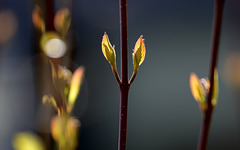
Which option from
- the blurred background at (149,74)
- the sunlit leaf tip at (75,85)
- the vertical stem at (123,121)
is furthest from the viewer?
the blurred background at (149,74)

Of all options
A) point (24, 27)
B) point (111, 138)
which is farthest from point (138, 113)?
point (24, 27)

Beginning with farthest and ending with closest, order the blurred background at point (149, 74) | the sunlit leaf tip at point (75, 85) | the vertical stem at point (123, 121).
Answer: the blurred background at point (149, 74)
the sunlit leaf tip at point (75, 85)
the vertical stem at point (123, 121)

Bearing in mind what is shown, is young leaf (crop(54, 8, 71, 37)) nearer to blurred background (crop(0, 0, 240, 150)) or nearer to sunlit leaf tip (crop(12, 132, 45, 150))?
sunlit leaf tip (crop(12, 132, 45, 150))

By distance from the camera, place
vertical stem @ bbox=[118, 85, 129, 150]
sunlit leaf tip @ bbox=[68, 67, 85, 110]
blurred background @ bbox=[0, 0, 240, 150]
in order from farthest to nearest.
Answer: blurred background @ bbox=[0, 0, 240, 150] → sunlit leaf tip @ bbox=[68, 67, 85, 110] → vertical stem @ bbox=[118, 85, 129, 150]

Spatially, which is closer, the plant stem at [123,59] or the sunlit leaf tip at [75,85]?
the plant stem at [123,59]

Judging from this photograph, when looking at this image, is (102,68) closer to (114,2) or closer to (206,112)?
(114,2)

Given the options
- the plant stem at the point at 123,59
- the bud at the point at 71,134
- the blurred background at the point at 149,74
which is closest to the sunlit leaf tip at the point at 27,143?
the bud at the point at 71,134

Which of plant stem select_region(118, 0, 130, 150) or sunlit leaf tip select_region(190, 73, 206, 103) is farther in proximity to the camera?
sunlit leaf tip select_region(190, 73, 206, 103)

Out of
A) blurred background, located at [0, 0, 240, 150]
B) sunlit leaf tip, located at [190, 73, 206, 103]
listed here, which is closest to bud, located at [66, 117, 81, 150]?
sunlit leaf tip, located at [190, 73, 206, 103]

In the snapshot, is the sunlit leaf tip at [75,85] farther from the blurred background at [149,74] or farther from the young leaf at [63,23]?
the blurred background at [149,74]
